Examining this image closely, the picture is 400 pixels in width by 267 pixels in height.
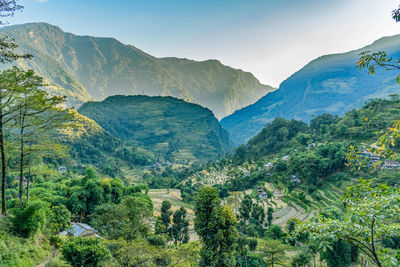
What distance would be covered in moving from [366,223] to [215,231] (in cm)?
1005

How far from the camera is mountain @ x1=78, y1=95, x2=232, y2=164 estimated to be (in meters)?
136

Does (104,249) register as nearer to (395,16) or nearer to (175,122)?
(395,16)

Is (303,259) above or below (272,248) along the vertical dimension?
below

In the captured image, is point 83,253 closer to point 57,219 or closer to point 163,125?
point 57,219

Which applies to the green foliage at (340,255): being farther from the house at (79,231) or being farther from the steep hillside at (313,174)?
the house at (79,231)

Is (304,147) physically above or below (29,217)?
below

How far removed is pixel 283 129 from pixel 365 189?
7336 cm

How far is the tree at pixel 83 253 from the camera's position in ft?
33.6

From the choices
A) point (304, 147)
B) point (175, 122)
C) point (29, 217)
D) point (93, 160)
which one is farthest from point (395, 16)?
point (175, 122)

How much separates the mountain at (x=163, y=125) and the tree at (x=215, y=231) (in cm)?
10135

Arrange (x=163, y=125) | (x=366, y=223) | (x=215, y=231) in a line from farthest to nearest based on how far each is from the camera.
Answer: (x=163, y=125), (x=215, y=231), (x=366, y=223)

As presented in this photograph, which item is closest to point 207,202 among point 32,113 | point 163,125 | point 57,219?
point 32,113

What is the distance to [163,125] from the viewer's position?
6284 inches

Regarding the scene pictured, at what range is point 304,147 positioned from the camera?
57.9 m
